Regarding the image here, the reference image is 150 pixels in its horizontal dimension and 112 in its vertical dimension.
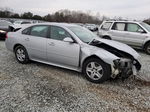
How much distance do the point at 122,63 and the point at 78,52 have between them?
112 centimetres

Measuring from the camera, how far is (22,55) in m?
4.53

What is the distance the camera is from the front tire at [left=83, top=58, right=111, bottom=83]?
124 inches

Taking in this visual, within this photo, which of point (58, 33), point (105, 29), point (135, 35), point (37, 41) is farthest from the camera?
point (105, 29)

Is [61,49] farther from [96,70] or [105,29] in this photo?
[105,29]

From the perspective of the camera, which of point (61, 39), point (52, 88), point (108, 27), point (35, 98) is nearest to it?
point (35, 98)

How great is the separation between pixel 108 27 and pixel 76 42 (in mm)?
4939

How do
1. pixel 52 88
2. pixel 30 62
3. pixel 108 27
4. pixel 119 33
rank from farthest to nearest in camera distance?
pixel 108 27 → pixel 119 33 → pixel 30 62 → pixel 52 88

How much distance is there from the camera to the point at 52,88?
305 centimetres

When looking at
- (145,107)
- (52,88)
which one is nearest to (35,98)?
(52,88)

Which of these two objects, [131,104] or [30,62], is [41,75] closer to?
[30,62]

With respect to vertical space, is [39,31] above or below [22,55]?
→ above

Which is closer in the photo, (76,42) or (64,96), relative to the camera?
(64,96)

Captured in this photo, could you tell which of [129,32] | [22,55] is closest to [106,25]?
[129,32]

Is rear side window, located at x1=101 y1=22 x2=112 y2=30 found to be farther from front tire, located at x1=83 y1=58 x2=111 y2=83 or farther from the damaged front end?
front tire, located at x1=83 y1=58 x2=111 y2=83
